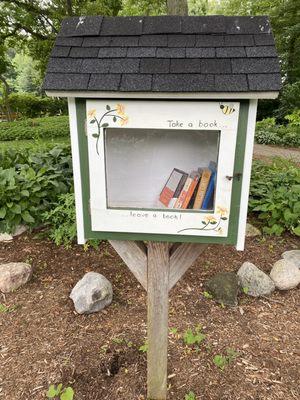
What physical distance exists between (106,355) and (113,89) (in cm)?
176

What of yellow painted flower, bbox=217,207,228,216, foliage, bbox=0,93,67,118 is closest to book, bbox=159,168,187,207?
yellow painted flower, bbox=217,207,228,216

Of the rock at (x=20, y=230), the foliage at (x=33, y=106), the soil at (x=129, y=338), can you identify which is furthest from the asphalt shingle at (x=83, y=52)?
the foliage at (x=33, y=106)

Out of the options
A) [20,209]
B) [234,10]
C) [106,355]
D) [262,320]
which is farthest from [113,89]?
[234,10]

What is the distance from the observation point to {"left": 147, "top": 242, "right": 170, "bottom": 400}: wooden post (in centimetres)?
164

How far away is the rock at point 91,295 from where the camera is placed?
2.54m

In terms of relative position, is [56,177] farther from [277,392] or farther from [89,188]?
[277,392]

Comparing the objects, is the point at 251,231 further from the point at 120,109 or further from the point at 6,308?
the point at 120,109

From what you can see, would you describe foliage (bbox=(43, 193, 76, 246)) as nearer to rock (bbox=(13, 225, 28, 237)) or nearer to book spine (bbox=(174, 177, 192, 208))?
rock (bbox=(13, 225, 28, 237))

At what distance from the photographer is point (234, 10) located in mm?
12383

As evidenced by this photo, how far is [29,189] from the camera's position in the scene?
3.34 meters

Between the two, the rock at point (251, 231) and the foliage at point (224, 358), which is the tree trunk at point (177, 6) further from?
the foliage at point (224, 358)

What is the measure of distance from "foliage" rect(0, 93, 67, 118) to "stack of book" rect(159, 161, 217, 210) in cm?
1687

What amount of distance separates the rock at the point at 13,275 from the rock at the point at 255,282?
1851 millimetres

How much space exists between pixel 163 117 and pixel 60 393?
172cm
